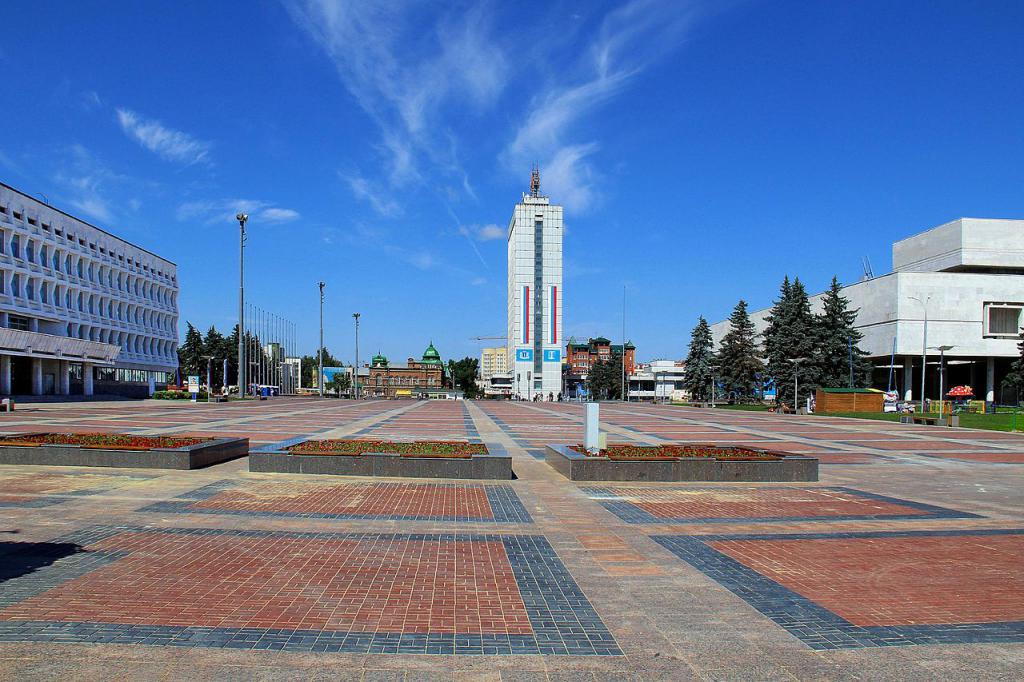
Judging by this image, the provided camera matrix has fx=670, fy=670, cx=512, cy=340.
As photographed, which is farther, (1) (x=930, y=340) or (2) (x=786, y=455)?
(1) (x=930, y=340)

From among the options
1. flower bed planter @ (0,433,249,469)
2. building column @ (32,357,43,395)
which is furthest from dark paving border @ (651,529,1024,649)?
building column @ (32,357,43,395)

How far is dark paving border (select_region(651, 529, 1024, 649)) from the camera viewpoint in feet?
16.6

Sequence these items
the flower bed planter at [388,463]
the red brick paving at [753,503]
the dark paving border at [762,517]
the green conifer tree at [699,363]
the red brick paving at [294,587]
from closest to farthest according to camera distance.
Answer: the red brick paving at [294,587] < the dark paving border at [762,517] < the red brick paving at [753,503] < the flower bed planter at [388,463] < the green conifer tree at [699,363]

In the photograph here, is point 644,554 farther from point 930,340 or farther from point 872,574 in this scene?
point 930,340

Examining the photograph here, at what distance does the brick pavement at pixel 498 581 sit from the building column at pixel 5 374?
45498 millimetres

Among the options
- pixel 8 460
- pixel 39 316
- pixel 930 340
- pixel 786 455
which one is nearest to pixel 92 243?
pixel 39 316

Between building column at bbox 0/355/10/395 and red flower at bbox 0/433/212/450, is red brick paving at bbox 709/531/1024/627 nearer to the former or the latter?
red flower at bbox 0/433/212/450

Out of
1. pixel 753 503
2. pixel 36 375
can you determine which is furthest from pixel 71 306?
pixel 753 503

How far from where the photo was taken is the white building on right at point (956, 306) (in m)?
64.1

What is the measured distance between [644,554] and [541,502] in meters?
3.21

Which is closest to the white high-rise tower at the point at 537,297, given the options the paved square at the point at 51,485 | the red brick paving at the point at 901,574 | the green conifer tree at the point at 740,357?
the green conifer tree at the point at 740,357

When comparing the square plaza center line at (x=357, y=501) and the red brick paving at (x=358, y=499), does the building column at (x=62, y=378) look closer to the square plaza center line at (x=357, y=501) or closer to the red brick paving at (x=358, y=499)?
the square plaza center line at (x=357, y=501)

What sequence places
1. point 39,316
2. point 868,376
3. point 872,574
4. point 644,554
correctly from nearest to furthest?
point 872,574, point 644,554, point 39,316, point 868,376

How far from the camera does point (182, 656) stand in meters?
4.55
